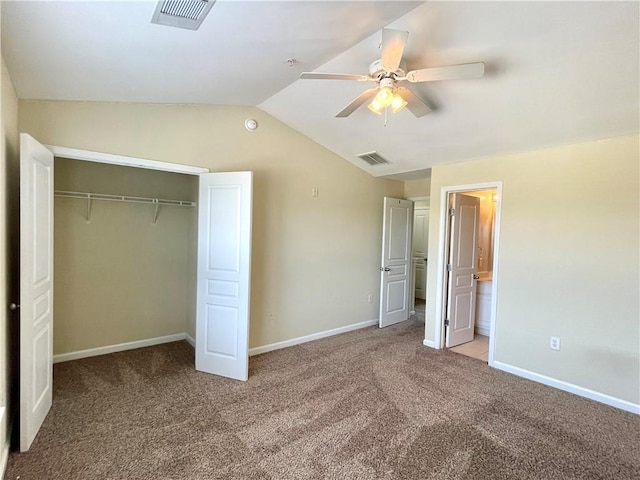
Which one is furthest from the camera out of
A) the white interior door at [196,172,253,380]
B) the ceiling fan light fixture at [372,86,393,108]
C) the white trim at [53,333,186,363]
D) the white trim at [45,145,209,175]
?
the white trim at [53,333,186,363]

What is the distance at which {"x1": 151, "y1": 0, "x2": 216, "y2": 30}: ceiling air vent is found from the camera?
1.65 meters

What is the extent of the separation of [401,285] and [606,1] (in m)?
4.20

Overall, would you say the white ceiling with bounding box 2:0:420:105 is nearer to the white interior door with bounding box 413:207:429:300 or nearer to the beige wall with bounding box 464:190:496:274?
the beige wall with bounding box 464:190:496:274

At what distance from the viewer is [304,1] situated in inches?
71.0

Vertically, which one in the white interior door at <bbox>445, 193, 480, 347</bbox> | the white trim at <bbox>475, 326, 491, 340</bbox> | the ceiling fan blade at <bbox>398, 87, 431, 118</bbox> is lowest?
the white trim at <bbox>475, 326, 491, 340</bbox>

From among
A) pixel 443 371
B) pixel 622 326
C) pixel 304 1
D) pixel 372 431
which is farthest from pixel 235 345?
pixel 622 326

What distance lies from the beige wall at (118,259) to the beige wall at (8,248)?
124 centimetres

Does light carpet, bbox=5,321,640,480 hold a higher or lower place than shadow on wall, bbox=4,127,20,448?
lower

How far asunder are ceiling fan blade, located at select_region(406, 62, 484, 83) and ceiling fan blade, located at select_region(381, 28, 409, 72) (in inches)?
5.8

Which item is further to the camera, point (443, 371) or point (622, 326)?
point (443, 371)

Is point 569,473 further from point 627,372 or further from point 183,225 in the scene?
point 183,225

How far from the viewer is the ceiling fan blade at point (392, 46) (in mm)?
1747

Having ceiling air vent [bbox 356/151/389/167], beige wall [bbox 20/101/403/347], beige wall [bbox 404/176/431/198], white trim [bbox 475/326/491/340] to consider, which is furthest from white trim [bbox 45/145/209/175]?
white trim [bbox 475/326/491/340]

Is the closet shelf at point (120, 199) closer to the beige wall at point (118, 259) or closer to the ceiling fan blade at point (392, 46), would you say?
the beige wall at point (118, 259)
